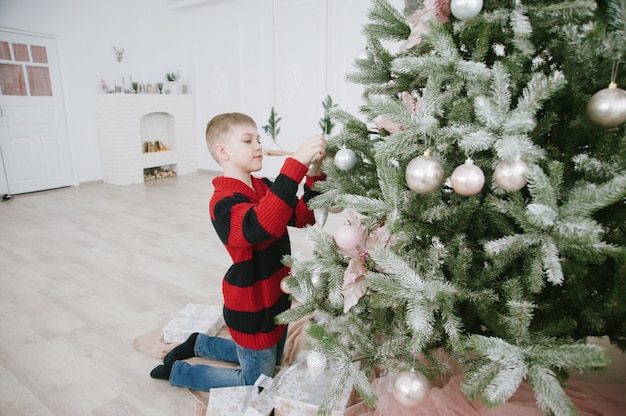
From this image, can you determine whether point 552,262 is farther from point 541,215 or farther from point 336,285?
point 336,285

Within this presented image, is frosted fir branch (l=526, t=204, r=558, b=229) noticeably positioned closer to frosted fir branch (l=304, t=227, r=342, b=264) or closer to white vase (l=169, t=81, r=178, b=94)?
frosted fir branch (l=304, t=227, r=342, b=264)

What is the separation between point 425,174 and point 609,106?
299 mm

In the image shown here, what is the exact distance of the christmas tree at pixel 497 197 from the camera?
656 millimetres

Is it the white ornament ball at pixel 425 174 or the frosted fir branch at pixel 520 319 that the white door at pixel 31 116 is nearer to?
the white ornament ball at pixel 425 174

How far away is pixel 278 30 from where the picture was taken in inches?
218

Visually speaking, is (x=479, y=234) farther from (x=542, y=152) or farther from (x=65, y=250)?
(x=65, y=250)

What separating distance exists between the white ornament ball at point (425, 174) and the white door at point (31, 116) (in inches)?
224

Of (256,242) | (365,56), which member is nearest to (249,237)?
(256,242)

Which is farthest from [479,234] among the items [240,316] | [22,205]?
[22,205]

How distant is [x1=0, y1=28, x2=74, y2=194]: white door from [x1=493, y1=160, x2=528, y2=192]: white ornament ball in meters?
5.82

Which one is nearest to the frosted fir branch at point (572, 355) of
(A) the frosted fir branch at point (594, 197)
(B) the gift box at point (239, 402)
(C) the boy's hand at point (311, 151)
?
(A) the frosted fir branch at point (594, 197)

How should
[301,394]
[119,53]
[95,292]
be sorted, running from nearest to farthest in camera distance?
[301,394] → [95,292] → [119,53]

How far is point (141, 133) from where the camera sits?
617cm

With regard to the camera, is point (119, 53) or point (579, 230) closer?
point (579, 230)
